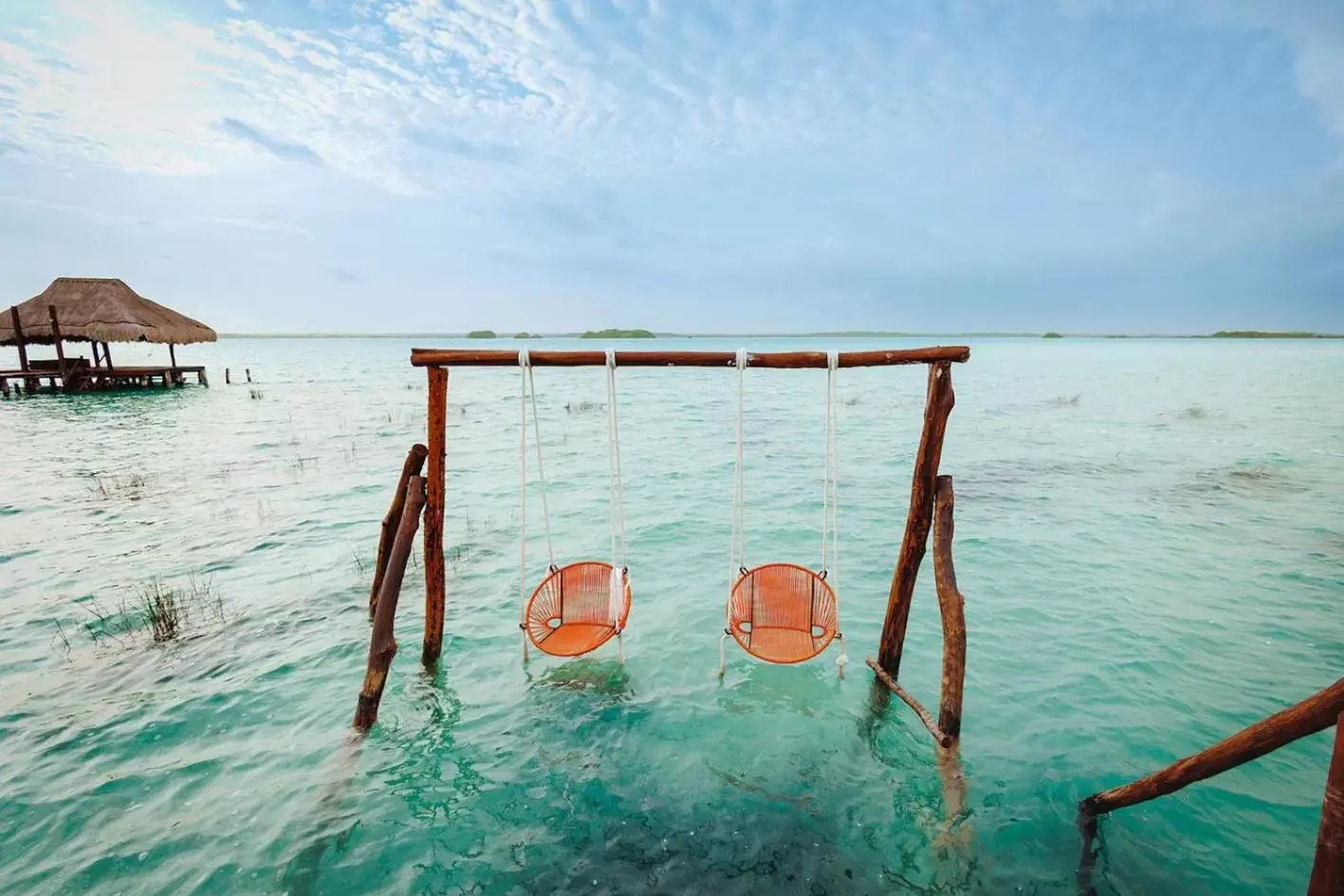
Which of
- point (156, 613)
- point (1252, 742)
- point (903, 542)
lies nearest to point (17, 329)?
point (156, 613)

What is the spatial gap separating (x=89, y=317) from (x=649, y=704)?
33.4 meters

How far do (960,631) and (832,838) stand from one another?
5.30 feet

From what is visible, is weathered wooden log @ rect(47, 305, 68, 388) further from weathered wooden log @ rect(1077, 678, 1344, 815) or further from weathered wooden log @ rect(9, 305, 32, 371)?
weathered wooden log @ rect(1077, 678, 1344, 815)

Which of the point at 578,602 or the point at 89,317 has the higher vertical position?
the point at 89,317

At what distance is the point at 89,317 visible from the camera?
26.4 metres

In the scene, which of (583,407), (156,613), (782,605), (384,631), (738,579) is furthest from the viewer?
(583,407)

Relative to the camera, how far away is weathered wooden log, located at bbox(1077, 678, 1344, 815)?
2.49 m

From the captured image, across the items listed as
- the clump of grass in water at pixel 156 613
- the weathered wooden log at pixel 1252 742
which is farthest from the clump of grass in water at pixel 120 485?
the weathered wooden log at pixel 1252 742

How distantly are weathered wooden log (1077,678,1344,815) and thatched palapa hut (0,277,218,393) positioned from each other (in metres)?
34.2

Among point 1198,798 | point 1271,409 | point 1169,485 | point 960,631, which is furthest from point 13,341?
point 1271,409

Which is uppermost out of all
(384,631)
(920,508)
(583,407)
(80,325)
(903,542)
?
(80,325)

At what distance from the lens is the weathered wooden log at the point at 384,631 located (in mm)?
4566

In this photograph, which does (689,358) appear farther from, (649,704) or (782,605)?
(649,704)

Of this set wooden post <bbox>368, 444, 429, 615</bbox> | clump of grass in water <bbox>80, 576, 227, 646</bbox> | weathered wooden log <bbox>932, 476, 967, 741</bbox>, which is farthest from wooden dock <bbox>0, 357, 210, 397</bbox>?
weathered wooden log <bbox>932, 476, 967, 741</bbox>
